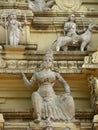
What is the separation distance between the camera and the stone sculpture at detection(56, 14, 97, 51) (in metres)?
15.3

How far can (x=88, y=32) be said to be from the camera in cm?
1557

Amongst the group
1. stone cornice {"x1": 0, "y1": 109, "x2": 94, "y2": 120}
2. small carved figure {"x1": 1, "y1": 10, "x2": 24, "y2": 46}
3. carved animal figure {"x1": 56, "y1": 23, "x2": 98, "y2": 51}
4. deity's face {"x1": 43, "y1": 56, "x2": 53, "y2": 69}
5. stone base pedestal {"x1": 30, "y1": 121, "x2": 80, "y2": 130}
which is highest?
small carved figure {"x1": 1, "y1": 10, "x2": 24, "y2": 46}

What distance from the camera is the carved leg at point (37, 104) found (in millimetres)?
13609

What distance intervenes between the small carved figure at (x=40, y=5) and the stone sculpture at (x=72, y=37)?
1.13 metres

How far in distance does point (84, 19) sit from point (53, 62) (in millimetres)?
2071

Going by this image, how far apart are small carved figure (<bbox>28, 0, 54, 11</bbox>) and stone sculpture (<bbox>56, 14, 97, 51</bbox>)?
3.71 ft

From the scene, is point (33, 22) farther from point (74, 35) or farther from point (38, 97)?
point (38, 97)

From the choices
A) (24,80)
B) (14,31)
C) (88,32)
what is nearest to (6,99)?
(24,80)

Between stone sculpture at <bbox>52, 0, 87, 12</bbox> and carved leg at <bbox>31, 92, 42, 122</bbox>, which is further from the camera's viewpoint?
stone sculpture at <bbox>52, 0, 87, 12</bbox>

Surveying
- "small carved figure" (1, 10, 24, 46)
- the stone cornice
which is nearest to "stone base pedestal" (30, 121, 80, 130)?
the stone cornice

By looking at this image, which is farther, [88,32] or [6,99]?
[88,32]

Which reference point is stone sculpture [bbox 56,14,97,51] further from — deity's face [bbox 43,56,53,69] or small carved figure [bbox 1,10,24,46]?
deity's face [bbox 43,56,53,69]

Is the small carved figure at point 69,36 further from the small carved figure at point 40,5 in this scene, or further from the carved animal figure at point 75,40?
the small carved figure at point 40,5

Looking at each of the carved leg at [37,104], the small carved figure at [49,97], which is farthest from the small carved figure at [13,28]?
the carved leg at [37,104]
